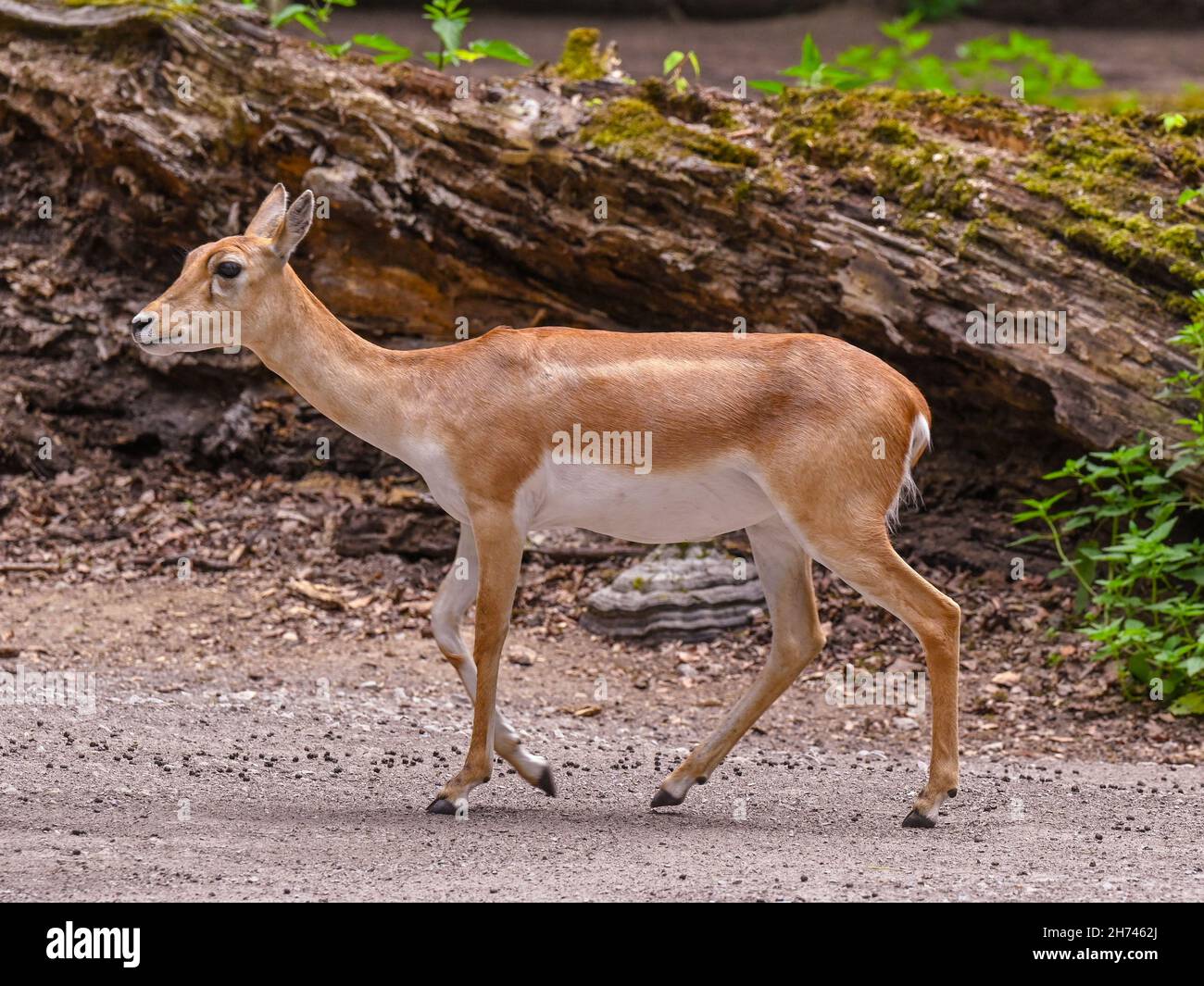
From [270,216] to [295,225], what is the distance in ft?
0.87

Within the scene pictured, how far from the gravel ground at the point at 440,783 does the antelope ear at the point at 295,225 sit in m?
2.17

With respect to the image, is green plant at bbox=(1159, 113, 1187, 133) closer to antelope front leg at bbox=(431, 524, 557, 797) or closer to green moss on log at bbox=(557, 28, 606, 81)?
green moss on log at bbox=(557, 28, 606, 81)

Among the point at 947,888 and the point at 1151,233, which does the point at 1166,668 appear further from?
the point at 947,888

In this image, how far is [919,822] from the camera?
5.89 metres

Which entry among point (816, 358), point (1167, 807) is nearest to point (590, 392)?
point (816, 358)

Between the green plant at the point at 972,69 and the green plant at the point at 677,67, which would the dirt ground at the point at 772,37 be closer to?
the green plant at the point at 972,69

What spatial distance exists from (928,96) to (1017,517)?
9.64 ft

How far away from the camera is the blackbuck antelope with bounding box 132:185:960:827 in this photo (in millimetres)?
5887

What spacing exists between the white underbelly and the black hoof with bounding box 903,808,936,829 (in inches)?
51.6

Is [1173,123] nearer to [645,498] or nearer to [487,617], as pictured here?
[645,498]

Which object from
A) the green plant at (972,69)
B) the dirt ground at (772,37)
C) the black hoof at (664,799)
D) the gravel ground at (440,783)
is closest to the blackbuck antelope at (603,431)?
the black hoof at (664,799)

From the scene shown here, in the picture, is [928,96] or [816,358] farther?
[928,96]

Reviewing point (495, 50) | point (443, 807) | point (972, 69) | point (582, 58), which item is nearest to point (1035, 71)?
point (972, 69)

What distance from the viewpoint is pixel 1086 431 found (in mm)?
8180
